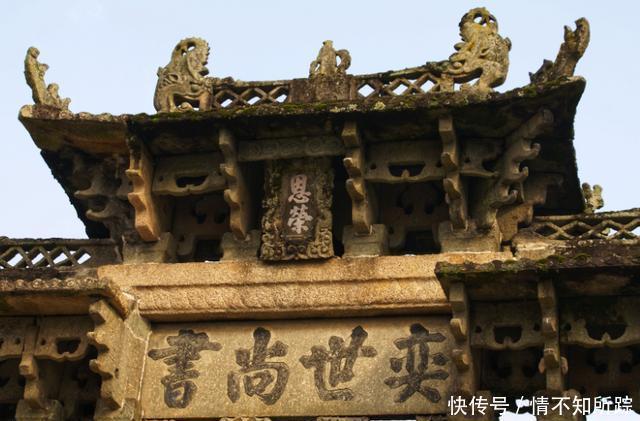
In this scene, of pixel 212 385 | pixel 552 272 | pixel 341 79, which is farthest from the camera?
pixel 341 79

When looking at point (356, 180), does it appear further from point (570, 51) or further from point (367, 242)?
point (570, 51)

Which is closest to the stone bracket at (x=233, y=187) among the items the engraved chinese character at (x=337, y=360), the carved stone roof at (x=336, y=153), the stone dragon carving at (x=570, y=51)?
the carved stone roof at (x=336, y=153)

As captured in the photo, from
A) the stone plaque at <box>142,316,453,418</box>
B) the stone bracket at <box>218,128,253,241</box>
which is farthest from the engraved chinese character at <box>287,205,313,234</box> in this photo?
the stone plaque at <box>142,316,453,418</box>

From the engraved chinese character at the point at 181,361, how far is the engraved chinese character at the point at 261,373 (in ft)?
1.09

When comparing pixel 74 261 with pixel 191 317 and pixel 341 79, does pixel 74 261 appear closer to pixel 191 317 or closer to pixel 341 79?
pixel 191 317

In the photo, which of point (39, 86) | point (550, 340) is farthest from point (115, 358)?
point (550, 340)

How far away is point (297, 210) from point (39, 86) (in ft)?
9.67

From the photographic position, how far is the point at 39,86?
13.5m

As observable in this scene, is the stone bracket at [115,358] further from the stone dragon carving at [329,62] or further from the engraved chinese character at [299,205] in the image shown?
the stone dragon carving at [329,62]

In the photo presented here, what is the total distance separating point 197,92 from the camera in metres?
13.8

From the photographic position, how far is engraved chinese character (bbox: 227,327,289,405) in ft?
40.2

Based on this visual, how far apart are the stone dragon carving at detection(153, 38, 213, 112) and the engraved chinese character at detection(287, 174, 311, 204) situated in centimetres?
125

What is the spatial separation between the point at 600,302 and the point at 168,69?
17.2ft

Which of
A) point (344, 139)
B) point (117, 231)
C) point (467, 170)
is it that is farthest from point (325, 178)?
point (117, 231)
